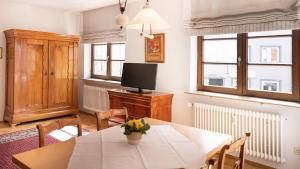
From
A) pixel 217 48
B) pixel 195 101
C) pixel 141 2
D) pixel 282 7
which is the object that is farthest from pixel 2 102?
pixel 282 7

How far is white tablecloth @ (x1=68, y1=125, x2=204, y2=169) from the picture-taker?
4.76ft

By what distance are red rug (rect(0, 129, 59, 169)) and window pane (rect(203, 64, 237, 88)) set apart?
8.54ft

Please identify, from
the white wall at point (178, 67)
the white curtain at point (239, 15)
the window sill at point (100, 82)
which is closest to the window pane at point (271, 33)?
the white curtain at point (239, 15)

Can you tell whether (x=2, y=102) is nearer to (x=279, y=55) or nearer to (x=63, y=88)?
(x=63, y=88)

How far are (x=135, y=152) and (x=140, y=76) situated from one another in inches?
103

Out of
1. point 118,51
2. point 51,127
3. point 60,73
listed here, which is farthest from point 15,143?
point 118,51

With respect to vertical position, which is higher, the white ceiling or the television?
the white ceiling

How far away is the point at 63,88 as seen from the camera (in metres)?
5.45

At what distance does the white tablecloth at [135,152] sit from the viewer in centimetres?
145

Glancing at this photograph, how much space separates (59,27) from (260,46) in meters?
4.44

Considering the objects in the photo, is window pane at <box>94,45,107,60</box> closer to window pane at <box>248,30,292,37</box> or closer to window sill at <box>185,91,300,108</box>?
window sill at <box>185,91,300,108</box>

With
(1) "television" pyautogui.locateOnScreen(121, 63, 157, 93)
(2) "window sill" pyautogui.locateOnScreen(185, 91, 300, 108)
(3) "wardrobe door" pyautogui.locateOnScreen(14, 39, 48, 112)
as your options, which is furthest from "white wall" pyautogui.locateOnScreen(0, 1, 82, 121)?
(2) "window sill" pyautogui.locateOnScreen(185, 91, 300, 108)

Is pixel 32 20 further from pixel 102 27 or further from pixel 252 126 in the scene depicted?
pixel 252 126

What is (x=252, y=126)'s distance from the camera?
124 inches
